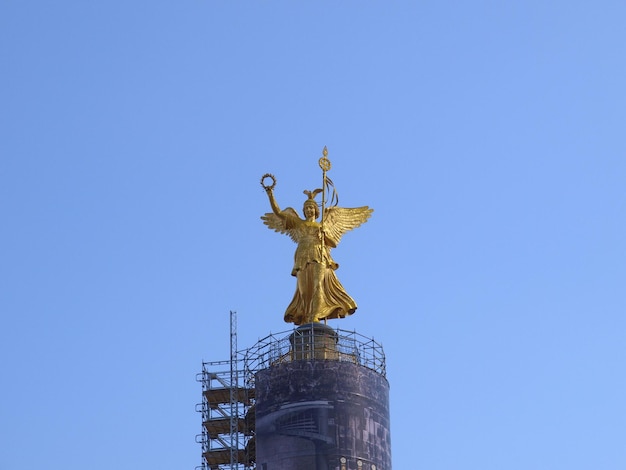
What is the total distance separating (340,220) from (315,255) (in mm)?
3386

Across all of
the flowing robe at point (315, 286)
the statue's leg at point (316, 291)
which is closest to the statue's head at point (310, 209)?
the flowing robe at point (315, 286)

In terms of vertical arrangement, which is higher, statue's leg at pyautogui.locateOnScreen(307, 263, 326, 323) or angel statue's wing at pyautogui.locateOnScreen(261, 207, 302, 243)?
angel statue's wing at pyautogui.locateOnScreen(261, 207, 302, 243)

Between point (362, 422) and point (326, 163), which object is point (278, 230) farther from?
point (362, 422)

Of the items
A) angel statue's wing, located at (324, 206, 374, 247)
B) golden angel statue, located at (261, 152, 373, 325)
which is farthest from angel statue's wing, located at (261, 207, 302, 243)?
angel statue's wing, located at (324, 206, 374, 247)

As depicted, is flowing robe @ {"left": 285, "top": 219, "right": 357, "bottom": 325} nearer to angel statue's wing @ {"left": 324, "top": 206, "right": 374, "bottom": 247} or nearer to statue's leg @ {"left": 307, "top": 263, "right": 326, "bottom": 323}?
statue's leg @ {"left": 307, "top": 263, "right": 326, "bottom": 323}

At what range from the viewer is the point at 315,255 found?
9019cm

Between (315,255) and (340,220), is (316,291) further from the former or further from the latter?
(340,220)

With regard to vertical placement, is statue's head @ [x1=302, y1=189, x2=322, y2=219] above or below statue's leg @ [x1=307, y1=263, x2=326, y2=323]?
above

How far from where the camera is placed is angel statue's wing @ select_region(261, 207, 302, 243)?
9188 centimetres

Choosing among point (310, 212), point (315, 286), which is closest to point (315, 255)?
point (315, 286)

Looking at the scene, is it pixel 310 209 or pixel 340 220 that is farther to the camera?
pixel 340 220

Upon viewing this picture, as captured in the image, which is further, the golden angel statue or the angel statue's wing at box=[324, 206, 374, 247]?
the angel statue's wing at box=[324, 206, 374, 247]

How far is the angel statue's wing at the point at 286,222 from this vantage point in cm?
9188

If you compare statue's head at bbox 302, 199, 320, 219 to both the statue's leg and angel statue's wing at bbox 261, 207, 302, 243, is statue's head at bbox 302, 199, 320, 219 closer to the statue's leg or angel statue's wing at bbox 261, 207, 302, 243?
angel statue's wing at bbox 261, 207, 302, 243
